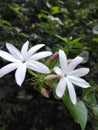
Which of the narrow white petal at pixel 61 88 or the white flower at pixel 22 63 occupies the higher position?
the white flower at pixel 22 63

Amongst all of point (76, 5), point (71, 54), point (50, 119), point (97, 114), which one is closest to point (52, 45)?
point (71, 54)

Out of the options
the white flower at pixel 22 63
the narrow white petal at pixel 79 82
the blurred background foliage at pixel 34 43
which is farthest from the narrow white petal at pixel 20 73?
the blurred background foliage at pixel 34 43

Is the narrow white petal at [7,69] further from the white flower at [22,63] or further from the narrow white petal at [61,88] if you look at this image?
the narrow white petal at [61,88]

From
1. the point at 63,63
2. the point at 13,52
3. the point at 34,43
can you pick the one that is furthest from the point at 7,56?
the point at 34,43

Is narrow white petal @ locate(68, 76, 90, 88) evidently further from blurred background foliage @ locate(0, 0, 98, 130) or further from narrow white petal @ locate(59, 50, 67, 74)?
blurred background foliage @ locate(0, 0, 98, 130)

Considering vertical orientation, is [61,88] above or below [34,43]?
below

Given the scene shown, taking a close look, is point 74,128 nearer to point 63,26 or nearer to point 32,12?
point 63,26

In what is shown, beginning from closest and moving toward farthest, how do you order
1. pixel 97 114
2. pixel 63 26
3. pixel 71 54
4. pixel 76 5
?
pixel 97 114 < pixel 71 54 < pixel 63 26 < pixel 76 5

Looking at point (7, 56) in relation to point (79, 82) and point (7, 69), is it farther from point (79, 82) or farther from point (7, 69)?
point (79, 82)

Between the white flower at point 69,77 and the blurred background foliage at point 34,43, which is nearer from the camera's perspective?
the white flower at point 69,77
